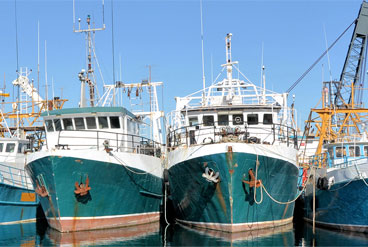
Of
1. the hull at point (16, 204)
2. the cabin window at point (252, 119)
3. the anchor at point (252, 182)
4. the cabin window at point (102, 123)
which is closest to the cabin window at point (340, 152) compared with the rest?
the cabin window at point (252, 119)

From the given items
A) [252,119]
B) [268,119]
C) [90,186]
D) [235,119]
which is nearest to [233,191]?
[235,119]

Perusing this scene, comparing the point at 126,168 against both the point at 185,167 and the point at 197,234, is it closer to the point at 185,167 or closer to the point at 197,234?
the point at 185,167

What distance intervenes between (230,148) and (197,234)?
3.62 m

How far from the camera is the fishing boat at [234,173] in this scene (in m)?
17.5

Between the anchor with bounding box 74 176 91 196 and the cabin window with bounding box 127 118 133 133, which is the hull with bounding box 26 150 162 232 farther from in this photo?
the cabin window with bounding box 127 118 133 133

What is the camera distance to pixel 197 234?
59.4ft

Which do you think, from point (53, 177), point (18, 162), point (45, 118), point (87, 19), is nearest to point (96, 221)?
point (53, 177)

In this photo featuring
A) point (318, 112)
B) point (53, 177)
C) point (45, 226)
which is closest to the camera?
point (53, 177)

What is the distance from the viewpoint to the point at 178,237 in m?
17.8

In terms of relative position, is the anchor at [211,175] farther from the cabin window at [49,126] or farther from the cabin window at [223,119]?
the cabin window at [49,126]

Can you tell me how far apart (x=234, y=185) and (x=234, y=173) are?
1.50 feet

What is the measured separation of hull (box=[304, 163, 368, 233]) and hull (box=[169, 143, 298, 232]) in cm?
178

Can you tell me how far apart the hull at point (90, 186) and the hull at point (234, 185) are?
1944 millimetres

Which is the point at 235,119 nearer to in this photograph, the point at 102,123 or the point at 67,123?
the point at 102,123
